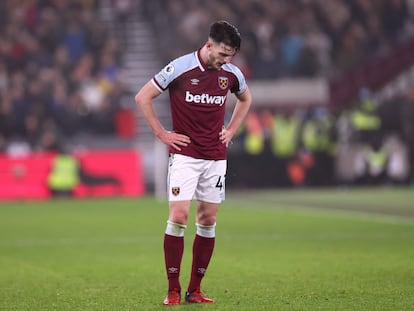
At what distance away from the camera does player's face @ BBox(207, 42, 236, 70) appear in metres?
7.81

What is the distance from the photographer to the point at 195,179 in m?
8.08

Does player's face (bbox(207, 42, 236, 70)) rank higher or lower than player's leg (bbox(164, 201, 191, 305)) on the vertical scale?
higher

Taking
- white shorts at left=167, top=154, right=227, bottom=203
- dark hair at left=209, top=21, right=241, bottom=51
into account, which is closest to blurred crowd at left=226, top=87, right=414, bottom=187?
white shorts at left=167, top=154, right=227, bottom=203

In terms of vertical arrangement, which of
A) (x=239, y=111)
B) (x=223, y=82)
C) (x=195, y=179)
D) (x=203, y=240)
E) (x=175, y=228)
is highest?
(x=223, y=82)

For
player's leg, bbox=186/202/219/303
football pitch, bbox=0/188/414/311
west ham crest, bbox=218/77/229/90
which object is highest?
west ham crest, bbox=218/77/229/90

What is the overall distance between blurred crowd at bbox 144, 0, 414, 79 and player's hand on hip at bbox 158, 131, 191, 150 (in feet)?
68.7

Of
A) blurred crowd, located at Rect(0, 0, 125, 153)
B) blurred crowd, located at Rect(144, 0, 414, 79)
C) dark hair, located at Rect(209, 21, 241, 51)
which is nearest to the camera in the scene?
dark hair, located at Rect(209, 21, 241, 51)

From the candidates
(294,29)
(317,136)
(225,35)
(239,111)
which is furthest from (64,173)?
(225,35)

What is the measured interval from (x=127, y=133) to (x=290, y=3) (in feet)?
22.6

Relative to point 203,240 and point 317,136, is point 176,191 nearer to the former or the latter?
point 203,240

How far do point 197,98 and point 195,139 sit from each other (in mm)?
321

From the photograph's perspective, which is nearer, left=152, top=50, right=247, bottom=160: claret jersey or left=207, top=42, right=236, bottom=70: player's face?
left=207, top=42, right=236, bottom=70: player's face

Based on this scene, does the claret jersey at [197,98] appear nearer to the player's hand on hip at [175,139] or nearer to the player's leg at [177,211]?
the player's hand on hip at [175,139]

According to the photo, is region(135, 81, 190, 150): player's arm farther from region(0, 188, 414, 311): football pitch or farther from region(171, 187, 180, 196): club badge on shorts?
region(0, 188, 414, 311): football pitch
